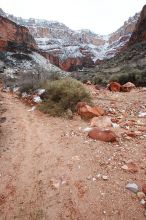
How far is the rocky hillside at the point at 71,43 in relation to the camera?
257 ft

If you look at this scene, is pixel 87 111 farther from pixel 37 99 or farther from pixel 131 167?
pixel 131 167

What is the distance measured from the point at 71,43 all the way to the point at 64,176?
11844 cm

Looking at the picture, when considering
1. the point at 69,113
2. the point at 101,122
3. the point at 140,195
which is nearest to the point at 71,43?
the point at 69,113

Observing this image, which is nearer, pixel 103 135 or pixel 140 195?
pixel 140 195

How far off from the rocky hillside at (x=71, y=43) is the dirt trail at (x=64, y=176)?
197 ft

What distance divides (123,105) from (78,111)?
1.74 m

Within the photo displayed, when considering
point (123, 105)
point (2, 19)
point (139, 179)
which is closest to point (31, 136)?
point (139, 179)

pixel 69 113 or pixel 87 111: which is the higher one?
pixel 87 111

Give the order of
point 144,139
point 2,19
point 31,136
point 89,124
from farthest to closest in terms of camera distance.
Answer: point 2,19
point 89,124
point 31,136
point 144,139

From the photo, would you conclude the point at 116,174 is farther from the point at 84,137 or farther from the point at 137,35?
the point at 137,35

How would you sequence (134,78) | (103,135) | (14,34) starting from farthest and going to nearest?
(14,34) → (134,78) → (103,135)

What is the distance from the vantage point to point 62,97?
7738 millimetres

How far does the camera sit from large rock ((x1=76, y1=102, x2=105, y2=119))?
22.8 feet

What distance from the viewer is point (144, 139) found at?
526 cm
